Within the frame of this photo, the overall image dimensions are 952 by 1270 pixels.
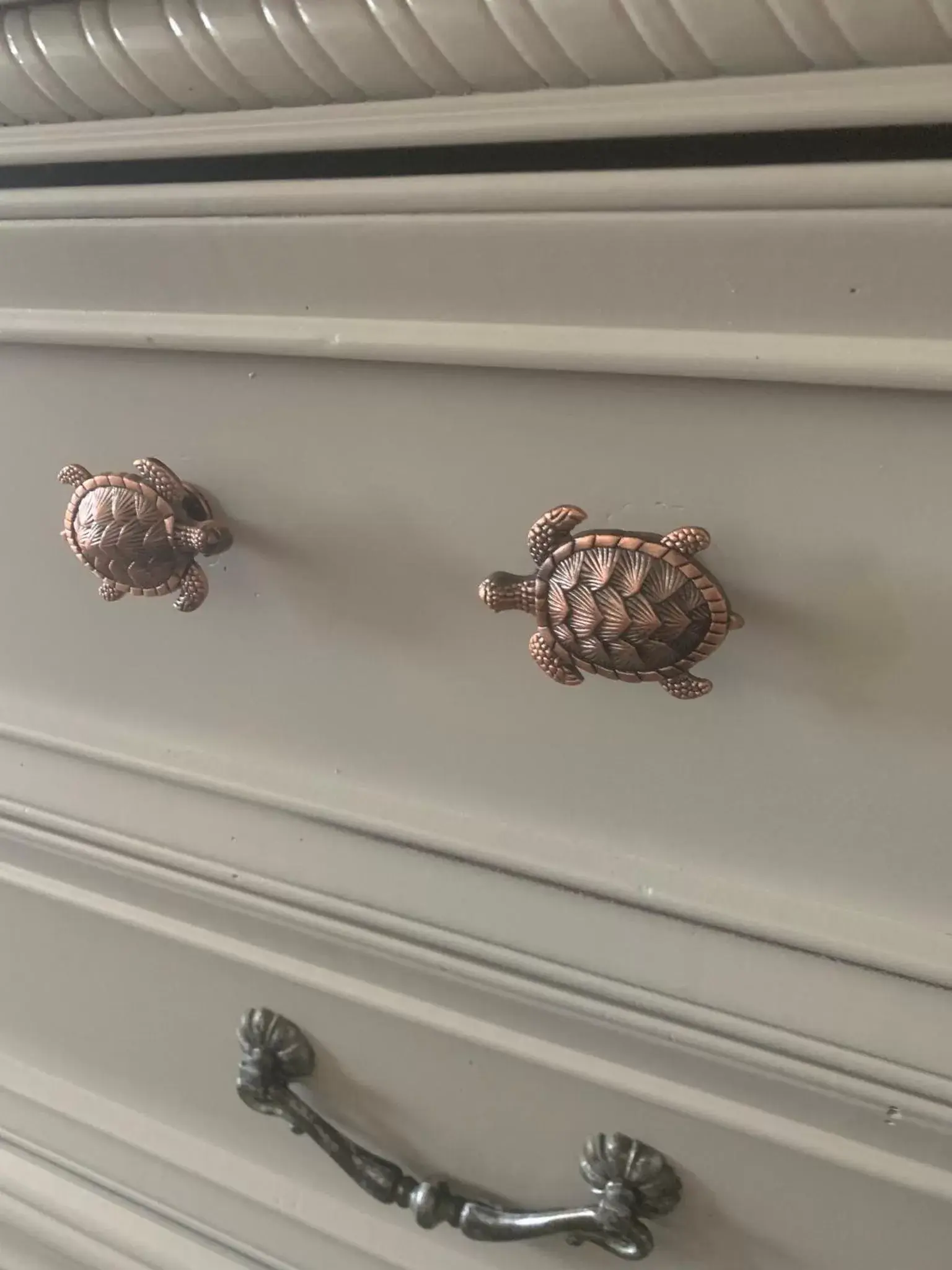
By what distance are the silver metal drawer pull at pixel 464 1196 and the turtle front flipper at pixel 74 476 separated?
0.19 meters

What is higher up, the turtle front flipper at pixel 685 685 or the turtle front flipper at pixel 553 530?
the turtle front flipper at pixel 553 530

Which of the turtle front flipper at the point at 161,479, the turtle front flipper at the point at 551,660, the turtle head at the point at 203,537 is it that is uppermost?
the turtle front flipper at the point at 161,479

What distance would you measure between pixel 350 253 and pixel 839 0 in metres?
0.11

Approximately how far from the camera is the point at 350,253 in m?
0.24

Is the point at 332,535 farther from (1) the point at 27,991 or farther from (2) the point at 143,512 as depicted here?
(1) the point at 27,991

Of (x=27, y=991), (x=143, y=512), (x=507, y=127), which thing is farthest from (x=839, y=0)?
(x=27, y=991)

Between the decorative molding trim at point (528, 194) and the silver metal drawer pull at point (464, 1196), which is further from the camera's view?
the silver metal drawer pull at point (464, 1196)

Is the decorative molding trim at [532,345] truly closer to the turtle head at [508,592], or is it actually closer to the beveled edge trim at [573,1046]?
the turtle head at [508,592]

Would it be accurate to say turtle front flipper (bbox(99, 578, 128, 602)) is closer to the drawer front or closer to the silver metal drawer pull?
the drawer front

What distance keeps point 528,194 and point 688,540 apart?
8cm

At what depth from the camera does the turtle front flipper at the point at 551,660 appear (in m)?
0.23

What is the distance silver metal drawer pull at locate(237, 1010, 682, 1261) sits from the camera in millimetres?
301

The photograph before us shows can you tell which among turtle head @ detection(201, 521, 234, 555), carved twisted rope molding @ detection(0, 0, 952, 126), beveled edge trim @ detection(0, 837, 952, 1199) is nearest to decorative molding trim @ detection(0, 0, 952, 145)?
carved twisted rope molding @ detection(0, 0, 952, 126)

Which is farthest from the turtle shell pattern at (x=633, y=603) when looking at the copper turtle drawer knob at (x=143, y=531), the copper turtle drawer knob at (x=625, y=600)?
the copper turtle drawer knob at (x=143, y=531)
